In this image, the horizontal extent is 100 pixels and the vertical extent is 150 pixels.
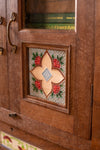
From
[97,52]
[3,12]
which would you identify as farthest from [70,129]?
[3,12]

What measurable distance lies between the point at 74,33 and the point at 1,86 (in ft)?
1.83

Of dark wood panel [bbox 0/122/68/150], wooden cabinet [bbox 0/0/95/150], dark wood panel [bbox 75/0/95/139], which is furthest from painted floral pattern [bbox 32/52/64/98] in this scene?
dark wood panel [bbox 0/122/68/150]

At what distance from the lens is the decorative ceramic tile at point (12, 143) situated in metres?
1.30

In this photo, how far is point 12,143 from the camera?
138 cm

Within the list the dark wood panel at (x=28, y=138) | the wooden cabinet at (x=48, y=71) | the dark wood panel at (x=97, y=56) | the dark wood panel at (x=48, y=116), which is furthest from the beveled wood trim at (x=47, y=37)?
the dark wood panel at (x=28, y=138)

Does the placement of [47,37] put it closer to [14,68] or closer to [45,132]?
[14,68]

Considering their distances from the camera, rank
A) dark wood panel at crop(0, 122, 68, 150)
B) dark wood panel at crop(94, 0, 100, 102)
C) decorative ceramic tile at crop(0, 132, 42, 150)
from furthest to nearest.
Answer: decorative ceramic tile at crop(0, 132, 42, 150)
dark wood panel at crop(0, 122, 68, 150)
dark wood panel at crop(94, 0, 100, 102)

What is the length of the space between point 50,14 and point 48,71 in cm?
26

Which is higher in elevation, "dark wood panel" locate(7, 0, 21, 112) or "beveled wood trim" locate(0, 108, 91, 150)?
"dark wood panel" locate(7, 0, 21, 112)

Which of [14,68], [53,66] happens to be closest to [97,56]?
[53,66]

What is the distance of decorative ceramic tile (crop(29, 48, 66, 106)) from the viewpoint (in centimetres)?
107

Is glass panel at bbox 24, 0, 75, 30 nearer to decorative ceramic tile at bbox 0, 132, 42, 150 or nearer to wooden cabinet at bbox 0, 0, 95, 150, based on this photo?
wooden cabinet at bbox 0, 0, 95, 150

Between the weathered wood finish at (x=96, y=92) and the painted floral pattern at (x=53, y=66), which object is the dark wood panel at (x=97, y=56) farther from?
the painted floral pattern at (x=53, y=66)

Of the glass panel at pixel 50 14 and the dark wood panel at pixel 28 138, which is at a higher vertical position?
the glass panel at pixel 50 14
